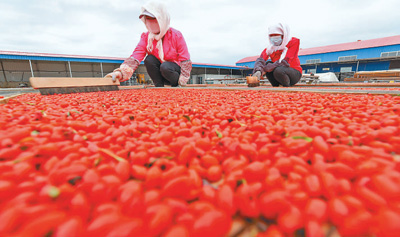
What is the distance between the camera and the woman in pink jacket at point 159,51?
374 cm

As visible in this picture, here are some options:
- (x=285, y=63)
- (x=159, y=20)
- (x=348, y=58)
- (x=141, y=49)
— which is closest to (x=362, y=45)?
(x=348, y=58)

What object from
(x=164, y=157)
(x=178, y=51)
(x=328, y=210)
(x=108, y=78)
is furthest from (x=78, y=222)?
(x=178, y=51)

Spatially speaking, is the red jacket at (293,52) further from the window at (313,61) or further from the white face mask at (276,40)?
the window at (313,61)

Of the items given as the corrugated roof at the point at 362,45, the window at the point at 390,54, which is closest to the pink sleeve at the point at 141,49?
the corrugated roof at the point at 362,45

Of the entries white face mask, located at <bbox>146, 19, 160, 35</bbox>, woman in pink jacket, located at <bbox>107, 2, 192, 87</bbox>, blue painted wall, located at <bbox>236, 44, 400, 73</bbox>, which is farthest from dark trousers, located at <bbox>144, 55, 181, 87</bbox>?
blue painted wall, located at <bbox>236, 44, 400, 73</bbox>

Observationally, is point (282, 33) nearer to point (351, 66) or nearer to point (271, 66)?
point (271, 66)

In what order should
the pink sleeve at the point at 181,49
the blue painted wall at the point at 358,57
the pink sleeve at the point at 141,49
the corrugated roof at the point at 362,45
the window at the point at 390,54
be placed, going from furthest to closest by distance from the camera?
the corrugated roof at the point at 362,45 → the blue painted wall at the point at 358,57 → the window at the point at 390,54 → the pink sleeve at the point at 181,49 → the pink sleeve at the point at 141,49

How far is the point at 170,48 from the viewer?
13.9 feet

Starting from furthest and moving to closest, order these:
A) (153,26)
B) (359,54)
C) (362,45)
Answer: (362,45)
(359,54)
(153,26)

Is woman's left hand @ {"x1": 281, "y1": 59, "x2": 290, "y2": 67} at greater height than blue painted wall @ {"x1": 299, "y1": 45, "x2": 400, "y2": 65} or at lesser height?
lesser

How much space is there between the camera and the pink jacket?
420cm

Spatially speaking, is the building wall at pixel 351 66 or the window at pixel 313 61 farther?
the window at pixel 313 61

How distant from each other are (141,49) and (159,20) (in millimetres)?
911

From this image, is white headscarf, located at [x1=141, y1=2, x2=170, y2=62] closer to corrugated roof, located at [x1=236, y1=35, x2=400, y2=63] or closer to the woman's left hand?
the woman's left hand
